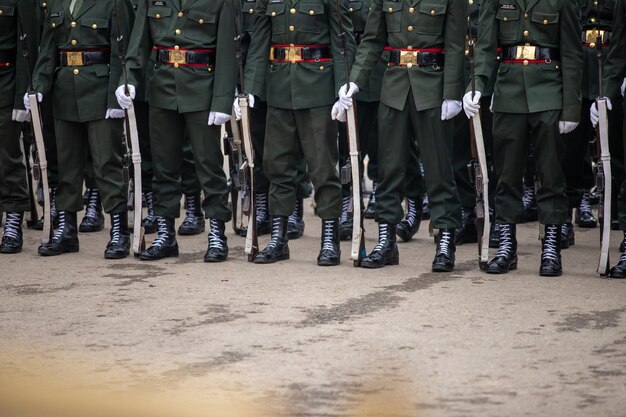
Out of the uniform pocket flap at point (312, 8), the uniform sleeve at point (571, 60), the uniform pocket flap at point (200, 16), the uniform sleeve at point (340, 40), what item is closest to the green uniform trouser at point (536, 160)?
the uniform sleeve at point (571, 60)

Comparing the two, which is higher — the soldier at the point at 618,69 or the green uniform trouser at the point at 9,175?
the soldier at the point at 618,69

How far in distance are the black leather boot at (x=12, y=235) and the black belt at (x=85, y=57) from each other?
1.15 meters

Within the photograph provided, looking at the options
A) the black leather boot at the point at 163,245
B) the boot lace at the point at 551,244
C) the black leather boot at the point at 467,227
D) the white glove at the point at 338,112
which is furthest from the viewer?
the black leather boot at the point at 467,227

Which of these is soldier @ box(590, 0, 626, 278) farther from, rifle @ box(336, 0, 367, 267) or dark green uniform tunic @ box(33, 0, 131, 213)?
dark green uniform tunic @ box(33, 0, 131, 213)

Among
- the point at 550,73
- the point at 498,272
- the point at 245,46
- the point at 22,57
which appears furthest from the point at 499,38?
the point at 22,57

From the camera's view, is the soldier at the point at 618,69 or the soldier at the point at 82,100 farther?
the soldier at the point at 82,100

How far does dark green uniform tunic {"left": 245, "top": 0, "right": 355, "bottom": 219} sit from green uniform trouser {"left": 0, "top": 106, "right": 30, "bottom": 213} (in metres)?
1.81

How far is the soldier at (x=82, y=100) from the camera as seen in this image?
24.8 feet

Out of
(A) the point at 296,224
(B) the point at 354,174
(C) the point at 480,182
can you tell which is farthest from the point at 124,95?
(C) the point at 480,182

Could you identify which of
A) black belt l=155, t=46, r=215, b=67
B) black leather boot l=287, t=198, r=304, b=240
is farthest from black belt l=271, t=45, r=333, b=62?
black leather boot l=287, t=198, r=304, b=240

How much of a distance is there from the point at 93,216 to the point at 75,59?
5.39ft

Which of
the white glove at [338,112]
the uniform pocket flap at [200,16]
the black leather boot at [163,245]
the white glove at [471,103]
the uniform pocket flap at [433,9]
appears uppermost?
the uniform pocket flap at [433,9]

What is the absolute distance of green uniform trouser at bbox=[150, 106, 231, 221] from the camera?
7449mm

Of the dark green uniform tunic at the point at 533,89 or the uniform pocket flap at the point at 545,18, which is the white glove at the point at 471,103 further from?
the uniform pocket flap at the point at 545,18
